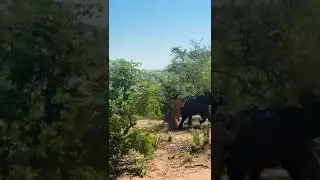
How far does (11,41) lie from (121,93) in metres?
2.46

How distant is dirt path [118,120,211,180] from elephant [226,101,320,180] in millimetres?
1435

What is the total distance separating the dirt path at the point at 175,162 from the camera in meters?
5.12

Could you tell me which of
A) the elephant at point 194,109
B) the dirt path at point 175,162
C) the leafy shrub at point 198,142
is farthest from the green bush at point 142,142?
the elephant at point 194,109

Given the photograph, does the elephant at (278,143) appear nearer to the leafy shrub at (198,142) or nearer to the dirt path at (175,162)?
the dirt path at (175,162)

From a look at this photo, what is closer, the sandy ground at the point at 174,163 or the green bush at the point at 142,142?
the sandy ground at the point at 174,163

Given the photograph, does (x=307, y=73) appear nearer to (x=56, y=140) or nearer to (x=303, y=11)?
(x=303, y=11)

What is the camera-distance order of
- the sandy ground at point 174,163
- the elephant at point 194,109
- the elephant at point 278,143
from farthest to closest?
the elephant at point 194,109 < the sandy ground at point 174,163 < the elephant at point 278,143

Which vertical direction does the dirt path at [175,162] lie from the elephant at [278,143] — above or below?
below

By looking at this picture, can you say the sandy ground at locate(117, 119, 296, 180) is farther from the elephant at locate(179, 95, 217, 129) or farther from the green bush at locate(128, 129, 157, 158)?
the elephant at locate(179, 95, 217, 129)

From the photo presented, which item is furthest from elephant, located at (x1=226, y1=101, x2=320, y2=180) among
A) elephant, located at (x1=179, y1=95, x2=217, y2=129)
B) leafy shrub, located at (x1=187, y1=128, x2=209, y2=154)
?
leafy shrub, located at (x1=187, y1=128, x2=209, y2=154)

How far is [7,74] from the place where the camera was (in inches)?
134

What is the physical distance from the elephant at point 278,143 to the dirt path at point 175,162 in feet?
4.71

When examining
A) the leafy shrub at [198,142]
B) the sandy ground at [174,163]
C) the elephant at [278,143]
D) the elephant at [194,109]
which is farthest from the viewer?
the leafy shrub at [198,142]

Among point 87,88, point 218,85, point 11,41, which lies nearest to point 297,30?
point 218,85
